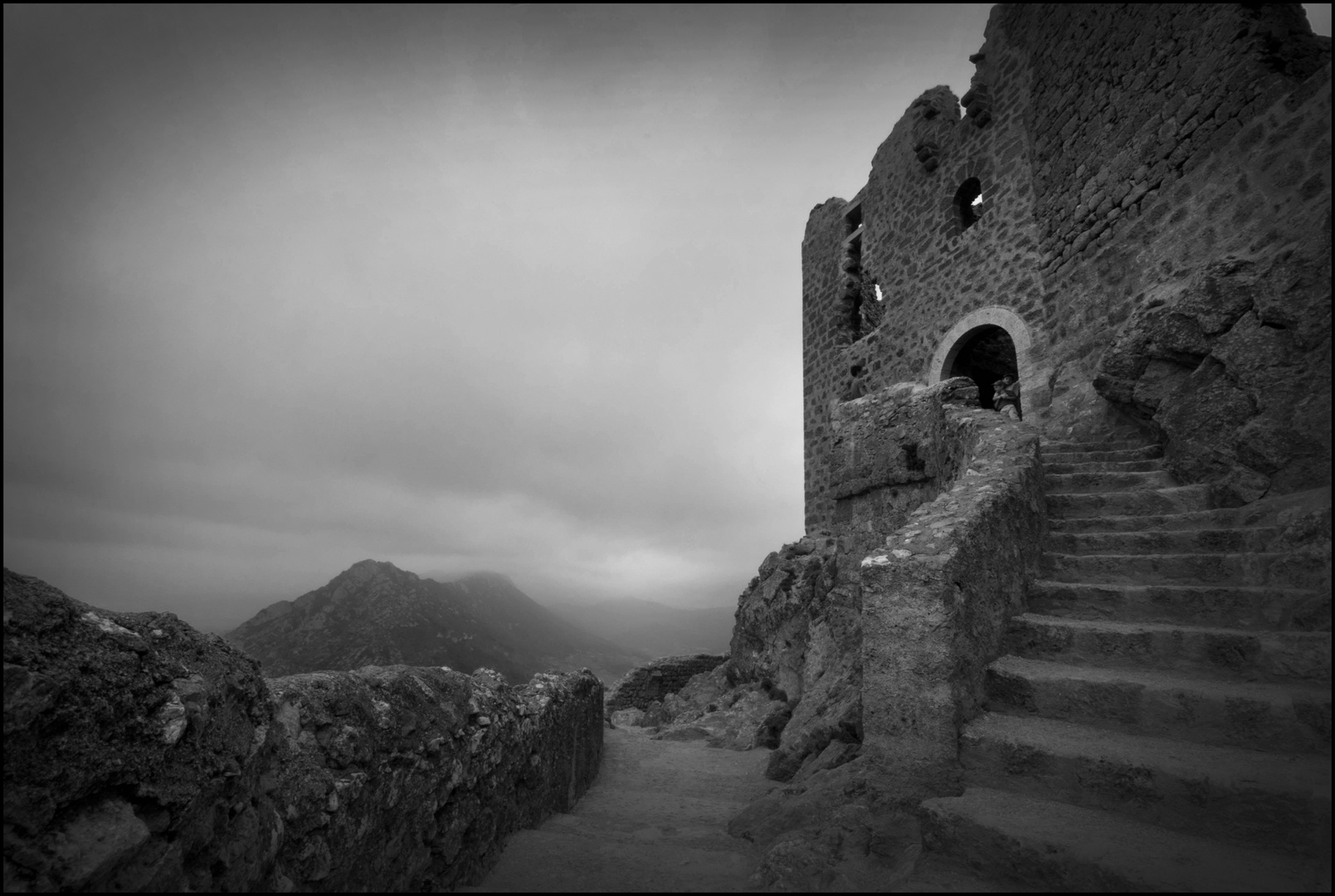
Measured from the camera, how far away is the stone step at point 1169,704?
2404 millimetres

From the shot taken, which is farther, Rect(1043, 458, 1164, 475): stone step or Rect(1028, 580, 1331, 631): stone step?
Rect(1043, 458, 1164, 475): stone step

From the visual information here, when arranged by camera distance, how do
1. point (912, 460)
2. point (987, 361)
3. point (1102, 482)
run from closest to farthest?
1. point (1102, 482)
2. point (912, 460)
3. point (987, 361)

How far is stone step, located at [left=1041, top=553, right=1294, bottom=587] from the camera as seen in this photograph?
334 centimetres

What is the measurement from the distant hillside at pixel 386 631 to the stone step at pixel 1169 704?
1635 cm

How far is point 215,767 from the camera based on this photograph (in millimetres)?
1963

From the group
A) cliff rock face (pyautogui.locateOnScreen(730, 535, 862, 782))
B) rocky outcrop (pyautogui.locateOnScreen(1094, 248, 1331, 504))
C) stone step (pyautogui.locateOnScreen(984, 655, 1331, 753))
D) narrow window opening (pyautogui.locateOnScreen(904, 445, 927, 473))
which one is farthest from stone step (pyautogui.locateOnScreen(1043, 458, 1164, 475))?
stone step (pyautogui.locateOnScreen(984, 655, 1331, 753))

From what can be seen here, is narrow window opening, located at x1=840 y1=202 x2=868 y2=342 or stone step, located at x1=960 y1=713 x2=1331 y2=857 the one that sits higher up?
narrow window opening, located at x1=840 y1=202 x2=868 y2=342

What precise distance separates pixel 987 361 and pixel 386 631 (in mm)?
26444

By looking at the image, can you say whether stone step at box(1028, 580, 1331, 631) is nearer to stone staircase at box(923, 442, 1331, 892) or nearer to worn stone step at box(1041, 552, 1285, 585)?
stone staircase at box(923, 442, 1331, 892)

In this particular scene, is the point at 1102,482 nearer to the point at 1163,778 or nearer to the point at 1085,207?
the point at 1163,778

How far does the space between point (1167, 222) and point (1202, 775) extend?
634 centimetres

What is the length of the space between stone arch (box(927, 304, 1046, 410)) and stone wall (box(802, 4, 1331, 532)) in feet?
0.14

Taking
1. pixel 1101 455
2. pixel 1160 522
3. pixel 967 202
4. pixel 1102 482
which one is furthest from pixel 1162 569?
pixel 967 202

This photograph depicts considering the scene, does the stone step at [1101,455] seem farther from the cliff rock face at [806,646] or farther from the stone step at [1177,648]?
the stone step at [1177,648]
